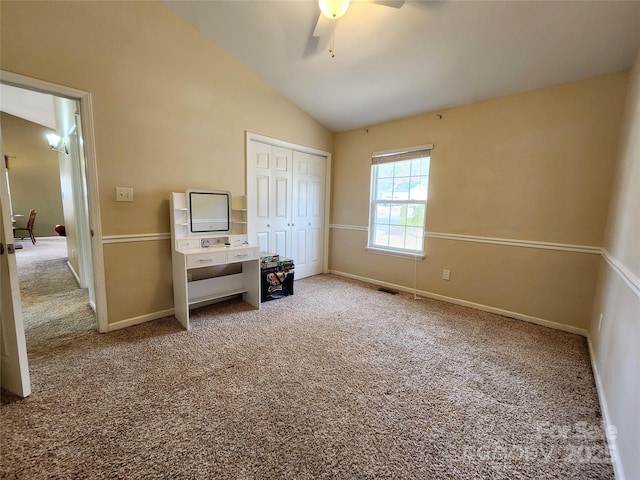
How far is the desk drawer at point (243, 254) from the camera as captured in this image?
9.22ft

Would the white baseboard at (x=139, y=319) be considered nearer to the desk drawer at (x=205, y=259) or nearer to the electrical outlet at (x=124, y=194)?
the desk drawer at (x=205, y=259)

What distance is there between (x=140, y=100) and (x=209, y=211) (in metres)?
1.18

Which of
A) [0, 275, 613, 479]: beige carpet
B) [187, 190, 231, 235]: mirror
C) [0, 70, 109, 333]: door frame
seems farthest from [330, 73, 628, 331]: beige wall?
[0, 70, 109, 333]: door frame

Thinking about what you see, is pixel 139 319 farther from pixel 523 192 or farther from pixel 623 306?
pixel 523 192

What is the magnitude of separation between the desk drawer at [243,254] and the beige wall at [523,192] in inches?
81.6

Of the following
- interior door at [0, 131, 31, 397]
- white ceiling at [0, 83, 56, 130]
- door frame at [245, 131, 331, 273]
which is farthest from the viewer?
white ceiling at [0, 83, 56, 130]

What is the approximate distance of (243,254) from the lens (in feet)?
9.50

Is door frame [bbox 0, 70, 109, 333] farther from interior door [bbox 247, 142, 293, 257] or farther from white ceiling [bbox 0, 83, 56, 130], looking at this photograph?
white ceiling [bbox 0, 83, 56, 130]

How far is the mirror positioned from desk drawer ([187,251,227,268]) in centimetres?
36

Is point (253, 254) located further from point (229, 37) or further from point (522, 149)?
point (522, 149)

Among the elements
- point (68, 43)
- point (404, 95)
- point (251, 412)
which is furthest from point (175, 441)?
point (404, 95)

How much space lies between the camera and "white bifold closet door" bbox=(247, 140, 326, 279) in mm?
3525

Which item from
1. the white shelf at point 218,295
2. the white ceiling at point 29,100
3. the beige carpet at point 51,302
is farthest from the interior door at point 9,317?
the white ceiling at point 29,100

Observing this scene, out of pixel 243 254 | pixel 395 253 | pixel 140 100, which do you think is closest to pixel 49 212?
pixel 140 100
